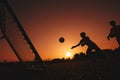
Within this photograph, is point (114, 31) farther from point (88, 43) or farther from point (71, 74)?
point (71, 74)

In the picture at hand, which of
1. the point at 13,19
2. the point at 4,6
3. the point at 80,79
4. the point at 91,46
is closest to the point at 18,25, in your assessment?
the point at 13,19

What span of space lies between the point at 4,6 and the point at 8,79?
4112 mm

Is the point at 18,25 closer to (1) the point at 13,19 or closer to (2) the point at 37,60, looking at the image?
(1) the point at 13,19

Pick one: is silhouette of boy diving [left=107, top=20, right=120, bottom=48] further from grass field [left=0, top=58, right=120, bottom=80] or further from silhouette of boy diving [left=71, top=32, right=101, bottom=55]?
grass field [left=0, top=58, right=120, bottom=80]

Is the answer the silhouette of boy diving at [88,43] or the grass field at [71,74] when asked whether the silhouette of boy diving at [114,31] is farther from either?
the grass field at [71,74]

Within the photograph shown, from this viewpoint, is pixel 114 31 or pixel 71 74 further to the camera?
pixel 114 31

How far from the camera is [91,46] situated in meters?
15.0

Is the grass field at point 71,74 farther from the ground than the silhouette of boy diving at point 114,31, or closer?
closer

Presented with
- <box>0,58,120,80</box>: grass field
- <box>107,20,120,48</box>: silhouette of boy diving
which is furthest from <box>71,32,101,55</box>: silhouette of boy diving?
<box>0,58,120,80</box>: grass field

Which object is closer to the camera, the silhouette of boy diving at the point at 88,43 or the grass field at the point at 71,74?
the grass field at the point at 71,74

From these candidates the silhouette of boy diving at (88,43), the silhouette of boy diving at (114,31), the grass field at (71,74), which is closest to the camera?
the grass field at (71,74)

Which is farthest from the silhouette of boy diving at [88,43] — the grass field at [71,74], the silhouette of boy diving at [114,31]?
the grass field at [71,74]

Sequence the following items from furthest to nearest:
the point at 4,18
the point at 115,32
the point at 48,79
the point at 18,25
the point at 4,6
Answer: the point at 115,32 → the point at 4,18 → the point at 4,6 → the point at 18,25 → the point at 48,79

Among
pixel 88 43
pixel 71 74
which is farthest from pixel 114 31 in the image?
pixel 71 74
